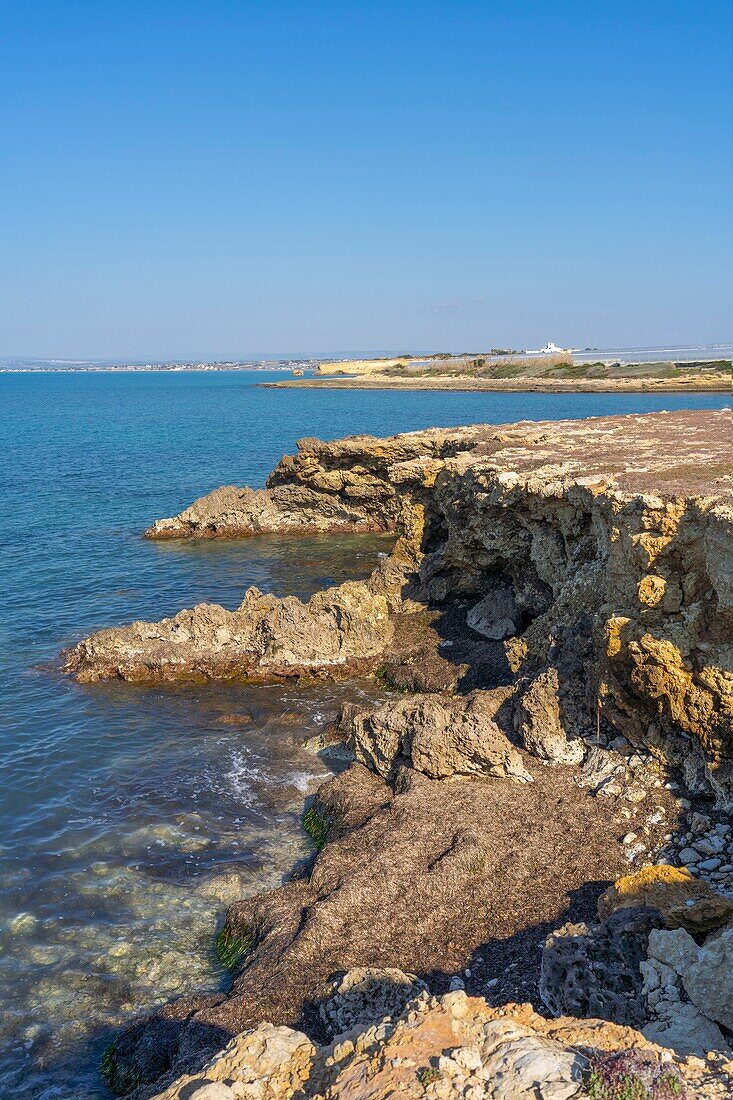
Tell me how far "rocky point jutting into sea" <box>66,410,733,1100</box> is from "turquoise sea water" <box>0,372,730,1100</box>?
3.56 ft

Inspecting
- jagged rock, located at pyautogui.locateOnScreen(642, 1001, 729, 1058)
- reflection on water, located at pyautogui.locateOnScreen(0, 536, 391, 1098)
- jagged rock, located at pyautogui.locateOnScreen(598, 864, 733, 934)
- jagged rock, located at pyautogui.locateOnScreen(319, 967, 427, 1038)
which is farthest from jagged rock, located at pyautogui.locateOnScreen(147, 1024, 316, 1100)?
jagged rock, located at pyautogui.locateOnScreen(598, 864, 733, 934)

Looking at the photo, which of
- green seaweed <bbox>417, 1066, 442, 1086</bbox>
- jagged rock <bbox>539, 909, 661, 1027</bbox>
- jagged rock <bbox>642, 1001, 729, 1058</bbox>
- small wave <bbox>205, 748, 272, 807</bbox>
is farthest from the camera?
small wave <bbox>205, 748, 272, 807</bbox>

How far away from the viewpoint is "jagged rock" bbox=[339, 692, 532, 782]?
1619cm

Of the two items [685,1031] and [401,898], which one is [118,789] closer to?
[401,898]

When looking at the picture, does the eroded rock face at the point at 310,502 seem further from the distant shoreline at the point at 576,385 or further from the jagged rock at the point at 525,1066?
the distant shoreline at the point at 576,385

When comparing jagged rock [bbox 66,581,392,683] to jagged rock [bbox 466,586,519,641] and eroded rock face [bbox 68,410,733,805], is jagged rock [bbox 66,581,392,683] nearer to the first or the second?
eroded rock face [bbox 68,410,733,805]

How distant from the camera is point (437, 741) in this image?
54.1 feet

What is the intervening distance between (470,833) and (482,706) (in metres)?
4.48

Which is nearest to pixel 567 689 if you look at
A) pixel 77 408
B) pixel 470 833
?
pixel 470 833

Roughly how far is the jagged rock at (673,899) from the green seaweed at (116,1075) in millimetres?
7109

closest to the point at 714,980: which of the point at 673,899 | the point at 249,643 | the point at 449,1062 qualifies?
the point at 673,899

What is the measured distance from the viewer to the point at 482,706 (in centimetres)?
1830

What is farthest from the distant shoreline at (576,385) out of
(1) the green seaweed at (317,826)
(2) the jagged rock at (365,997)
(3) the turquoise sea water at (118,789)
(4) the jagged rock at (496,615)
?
(2) the jagged rock at (365,997)

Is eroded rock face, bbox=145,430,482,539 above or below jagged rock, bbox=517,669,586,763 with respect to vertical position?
above
